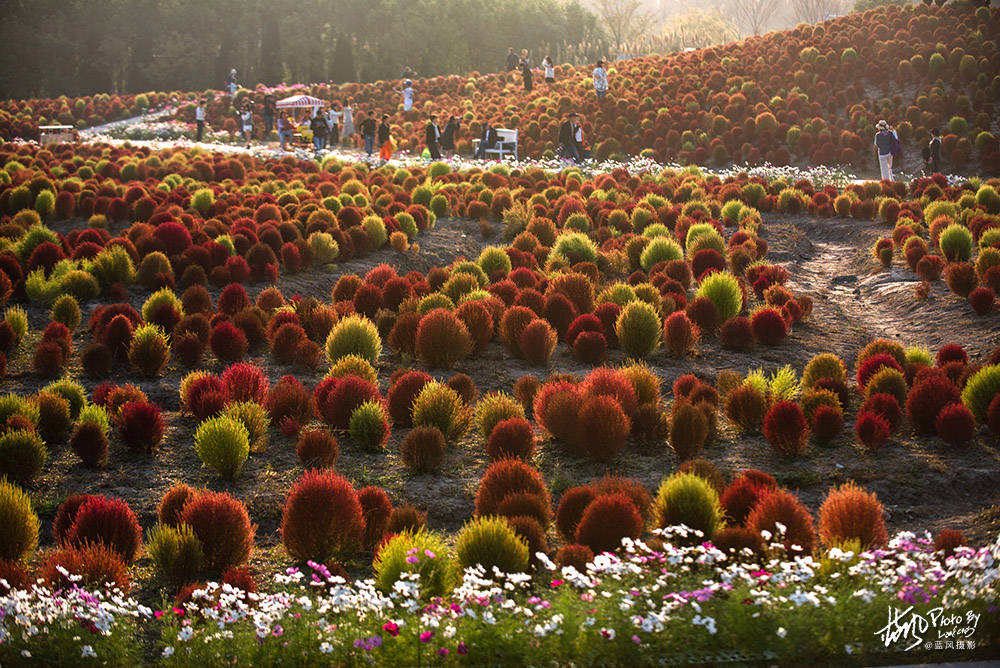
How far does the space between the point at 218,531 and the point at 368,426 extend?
2.03 metres

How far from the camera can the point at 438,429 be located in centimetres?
689

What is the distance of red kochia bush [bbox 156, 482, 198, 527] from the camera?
547cm

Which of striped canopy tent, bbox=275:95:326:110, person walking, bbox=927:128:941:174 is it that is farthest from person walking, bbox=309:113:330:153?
person walking, bbox=927:128:941:174

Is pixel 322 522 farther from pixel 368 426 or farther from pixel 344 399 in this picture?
pixel 344 399

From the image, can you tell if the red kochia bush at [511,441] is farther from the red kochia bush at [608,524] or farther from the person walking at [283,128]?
the person walking at [283,128]

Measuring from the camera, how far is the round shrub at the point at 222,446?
6.48 metres

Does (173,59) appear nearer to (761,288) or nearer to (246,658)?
(761,288)

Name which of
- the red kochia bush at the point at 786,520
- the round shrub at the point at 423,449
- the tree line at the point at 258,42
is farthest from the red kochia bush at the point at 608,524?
the tree line at the point at 258,42

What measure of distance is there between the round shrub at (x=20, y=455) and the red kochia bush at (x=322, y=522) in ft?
7.72

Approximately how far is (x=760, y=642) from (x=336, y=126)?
32262mm

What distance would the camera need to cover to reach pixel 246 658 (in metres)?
3.83

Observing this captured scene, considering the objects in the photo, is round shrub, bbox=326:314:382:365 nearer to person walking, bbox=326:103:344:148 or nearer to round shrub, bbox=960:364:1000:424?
round shrub, bbox=960:364:1000:424

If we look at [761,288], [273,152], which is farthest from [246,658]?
[273,152]

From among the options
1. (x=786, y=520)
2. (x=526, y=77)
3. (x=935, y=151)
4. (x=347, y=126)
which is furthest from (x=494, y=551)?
(x=526, y=77)
